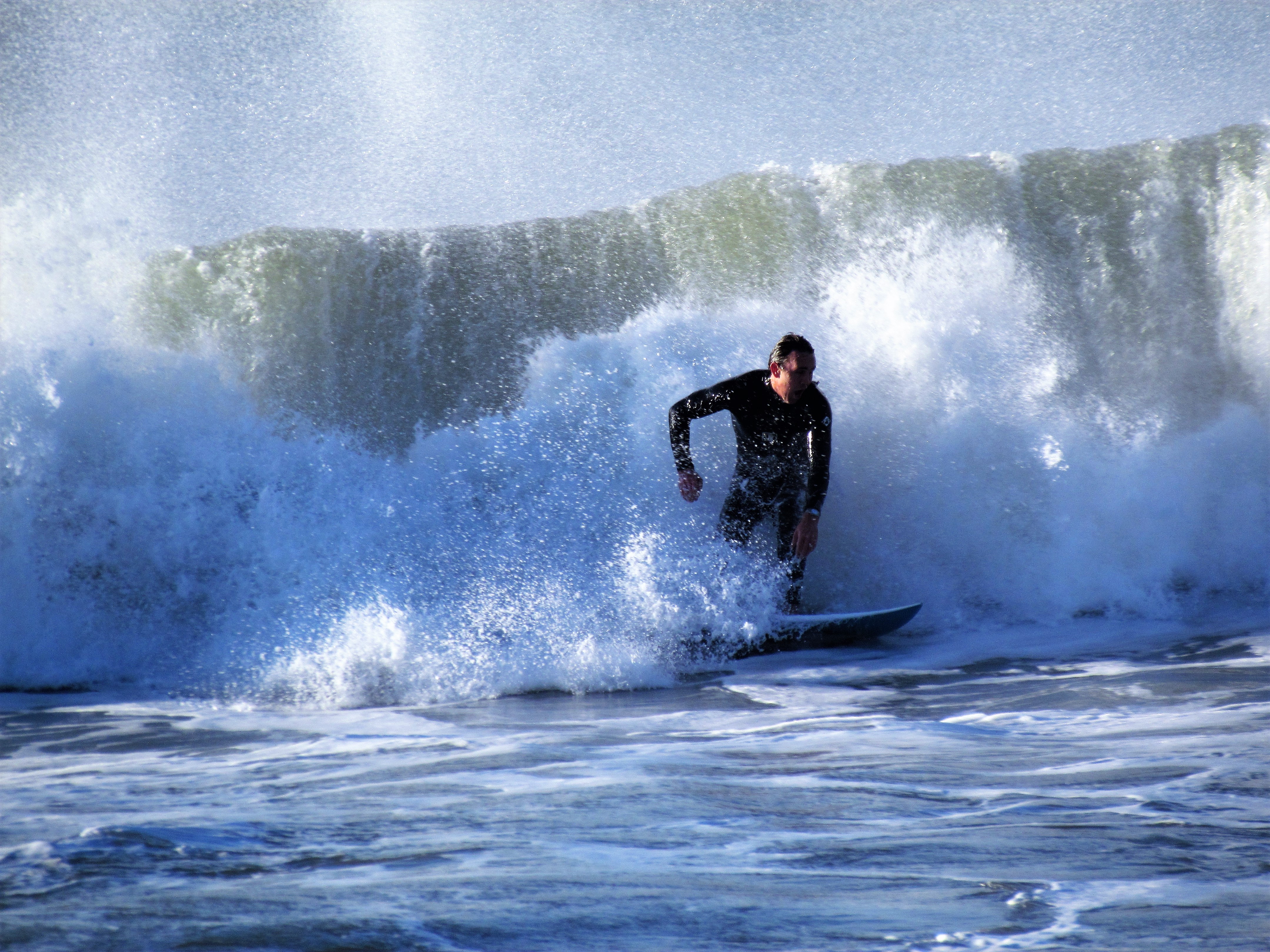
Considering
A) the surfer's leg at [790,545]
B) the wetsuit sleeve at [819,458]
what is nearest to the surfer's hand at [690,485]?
the wetsuit sleeve at [819,458]

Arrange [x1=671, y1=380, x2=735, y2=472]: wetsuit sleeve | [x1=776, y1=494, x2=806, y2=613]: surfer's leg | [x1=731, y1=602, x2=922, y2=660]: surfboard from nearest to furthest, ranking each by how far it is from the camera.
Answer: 1. [x1=671, y1=380, x2=735, y2=472]: wetsuit sleeve
2. [x1=731, y1=602, x2=922, y2=660]: surfboard
3. [x1=776, y1=494, x2=806, y2=613]: surfer's leg

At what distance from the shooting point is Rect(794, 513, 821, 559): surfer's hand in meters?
4.97

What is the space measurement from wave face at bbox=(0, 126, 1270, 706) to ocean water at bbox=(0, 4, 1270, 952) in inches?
1.2

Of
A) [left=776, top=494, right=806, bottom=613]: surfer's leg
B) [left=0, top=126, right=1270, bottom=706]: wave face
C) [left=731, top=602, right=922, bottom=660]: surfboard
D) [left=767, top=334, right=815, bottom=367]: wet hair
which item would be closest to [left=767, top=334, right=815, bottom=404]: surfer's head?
[left=767, top=334, right=815, bottom=367]: wet hair

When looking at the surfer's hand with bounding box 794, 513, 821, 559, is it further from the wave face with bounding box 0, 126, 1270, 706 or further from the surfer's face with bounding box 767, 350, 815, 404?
the surfer's face with bounding box 767, 350, 815, 404

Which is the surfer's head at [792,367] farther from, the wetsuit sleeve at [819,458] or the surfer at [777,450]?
the wetsuit sleeve at [819,458]

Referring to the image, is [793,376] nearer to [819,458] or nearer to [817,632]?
[819,458]

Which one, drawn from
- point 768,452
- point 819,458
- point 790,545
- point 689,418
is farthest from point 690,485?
point 790,545

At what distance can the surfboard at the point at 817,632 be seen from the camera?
5.20 meters

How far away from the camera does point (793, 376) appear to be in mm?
5027

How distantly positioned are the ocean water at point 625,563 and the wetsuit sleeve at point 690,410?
0.62 meters

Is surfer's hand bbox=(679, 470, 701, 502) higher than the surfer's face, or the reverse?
the surfer's face

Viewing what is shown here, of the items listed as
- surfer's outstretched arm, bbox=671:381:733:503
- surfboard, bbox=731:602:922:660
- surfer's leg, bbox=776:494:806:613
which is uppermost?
surfer's outstretched arm, bbox=671:381:733:503

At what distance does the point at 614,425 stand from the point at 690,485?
1.74m
